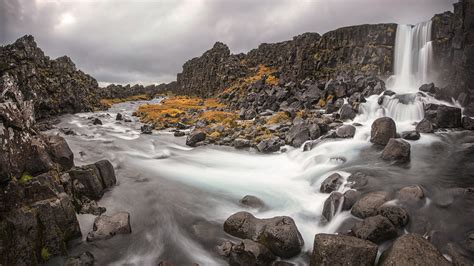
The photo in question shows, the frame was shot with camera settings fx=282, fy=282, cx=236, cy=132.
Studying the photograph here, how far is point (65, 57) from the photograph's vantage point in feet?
288

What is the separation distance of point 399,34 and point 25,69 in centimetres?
6493

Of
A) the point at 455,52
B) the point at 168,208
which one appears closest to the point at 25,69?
the point at 168,208

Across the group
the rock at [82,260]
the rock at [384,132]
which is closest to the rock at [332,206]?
the rock at [82,260]

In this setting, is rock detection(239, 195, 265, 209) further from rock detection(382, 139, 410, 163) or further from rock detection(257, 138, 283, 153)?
rock detection(257, 138, 283, 153)

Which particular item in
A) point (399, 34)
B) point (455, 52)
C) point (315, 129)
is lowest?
point (315, 129)

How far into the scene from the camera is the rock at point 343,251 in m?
8.23

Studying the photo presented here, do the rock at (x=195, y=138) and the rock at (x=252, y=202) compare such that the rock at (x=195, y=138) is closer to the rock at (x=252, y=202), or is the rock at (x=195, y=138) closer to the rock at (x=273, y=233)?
the rock at (x=252, y=202)

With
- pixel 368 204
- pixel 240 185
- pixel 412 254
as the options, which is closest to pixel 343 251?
pixel 412 254

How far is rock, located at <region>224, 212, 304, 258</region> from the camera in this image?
9.86 metres

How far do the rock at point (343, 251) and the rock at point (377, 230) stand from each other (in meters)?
1.23

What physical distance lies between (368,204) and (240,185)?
7824 millimetres

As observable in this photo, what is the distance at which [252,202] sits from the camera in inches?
564

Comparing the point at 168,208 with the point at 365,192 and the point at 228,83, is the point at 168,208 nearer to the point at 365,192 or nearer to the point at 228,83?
the point at 365,192

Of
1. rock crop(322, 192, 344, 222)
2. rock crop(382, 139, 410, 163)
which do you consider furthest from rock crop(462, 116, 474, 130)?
rock crop(322, 192, 344, 222)
